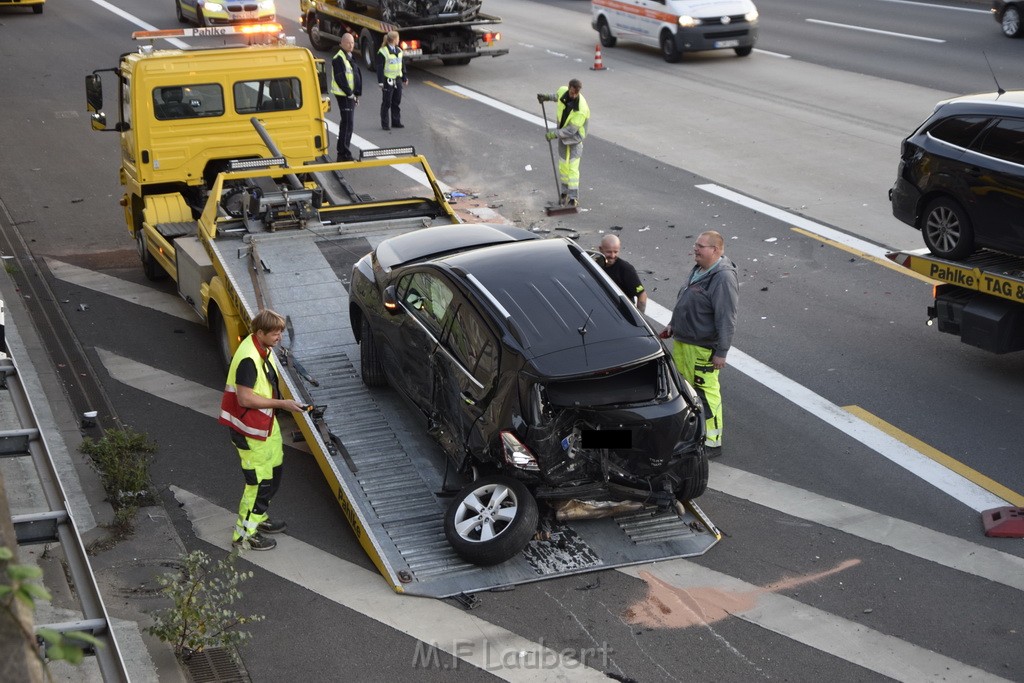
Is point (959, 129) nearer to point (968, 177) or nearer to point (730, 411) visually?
point (968, 177)

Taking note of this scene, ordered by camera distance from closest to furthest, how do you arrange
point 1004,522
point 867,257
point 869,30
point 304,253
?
point 1004,522 → point 304,253 → point 867,257 → point 869,30

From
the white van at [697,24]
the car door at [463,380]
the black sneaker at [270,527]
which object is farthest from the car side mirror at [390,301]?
the white van at [697,24]

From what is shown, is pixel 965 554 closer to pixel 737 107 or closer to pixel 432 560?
pixel 432 560

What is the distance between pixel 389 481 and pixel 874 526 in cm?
355

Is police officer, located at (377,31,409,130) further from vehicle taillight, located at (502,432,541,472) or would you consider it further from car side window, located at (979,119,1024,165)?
vehicle taillight, located at (502,432,541,472)

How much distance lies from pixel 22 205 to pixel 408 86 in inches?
368

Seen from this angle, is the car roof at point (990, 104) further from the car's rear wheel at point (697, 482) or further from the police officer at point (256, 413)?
the police officer at point (256, 413)

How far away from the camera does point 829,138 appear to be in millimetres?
20234

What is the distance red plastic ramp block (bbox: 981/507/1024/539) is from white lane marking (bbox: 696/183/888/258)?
244 inches

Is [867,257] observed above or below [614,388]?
below

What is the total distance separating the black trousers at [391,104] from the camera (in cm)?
2097

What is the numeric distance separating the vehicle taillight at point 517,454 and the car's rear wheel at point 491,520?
0.47 ft

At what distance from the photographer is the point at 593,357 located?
8.08 m

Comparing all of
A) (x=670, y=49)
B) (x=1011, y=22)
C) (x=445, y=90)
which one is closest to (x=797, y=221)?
Answer: (x=445, y=90)
